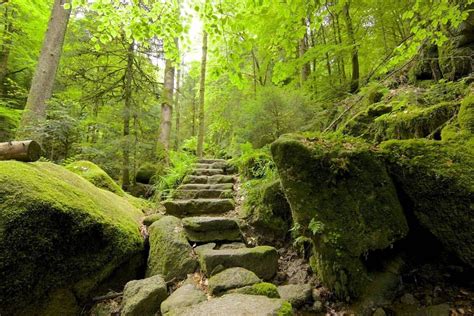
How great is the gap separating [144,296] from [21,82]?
13.4m

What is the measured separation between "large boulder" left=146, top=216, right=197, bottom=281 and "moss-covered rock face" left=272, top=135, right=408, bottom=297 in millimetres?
1586

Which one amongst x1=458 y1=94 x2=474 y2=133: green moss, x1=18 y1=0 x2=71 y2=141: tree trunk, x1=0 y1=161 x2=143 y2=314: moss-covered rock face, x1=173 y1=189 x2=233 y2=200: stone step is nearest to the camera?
x1=0 y1=161 x2=143 y2=314: moss-covered rock face

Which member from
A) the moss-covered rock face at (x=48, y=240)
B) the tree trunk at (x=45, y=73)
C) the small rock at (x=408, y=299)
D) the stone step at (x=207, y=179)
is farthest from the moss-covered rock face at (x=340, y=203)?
the tree trunk at (x=45, y=73)

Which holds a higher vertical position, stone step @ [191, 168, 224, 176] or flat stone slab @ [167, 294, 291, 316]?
stone step @ [191, 168, 224, 176]

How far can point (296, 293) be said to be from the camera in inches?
106

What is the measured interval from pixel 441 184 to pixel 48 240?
4125 millimetres

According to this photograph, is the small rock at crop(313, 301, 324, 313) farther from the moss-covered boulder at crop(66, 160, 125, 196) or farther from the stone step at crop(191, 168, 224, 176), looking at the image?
the stone step at crop(191, 168, 224, 176)

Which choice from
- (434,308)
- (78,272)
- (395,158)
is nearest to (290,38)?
(395,158)

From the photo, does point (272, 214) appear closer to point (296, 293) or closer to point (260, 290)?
point (296, 293)

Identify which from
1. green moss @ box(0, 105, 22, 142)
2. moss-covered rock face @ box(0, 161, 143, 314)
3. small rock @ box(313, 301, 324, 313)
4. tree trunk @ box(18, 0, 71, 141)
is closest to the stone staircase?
small rock @ box(313, 301, 324, 313)

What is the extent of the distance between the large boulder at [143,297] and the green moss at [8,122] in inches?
346

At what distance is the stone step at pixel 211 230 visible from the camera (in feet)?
12.6

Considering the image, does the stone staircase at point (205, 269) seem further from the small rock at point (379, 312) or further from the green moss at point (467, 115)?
the green moss at point (467, 115)

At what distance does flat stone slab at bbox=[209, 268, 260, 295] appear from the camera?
2.67 metres
